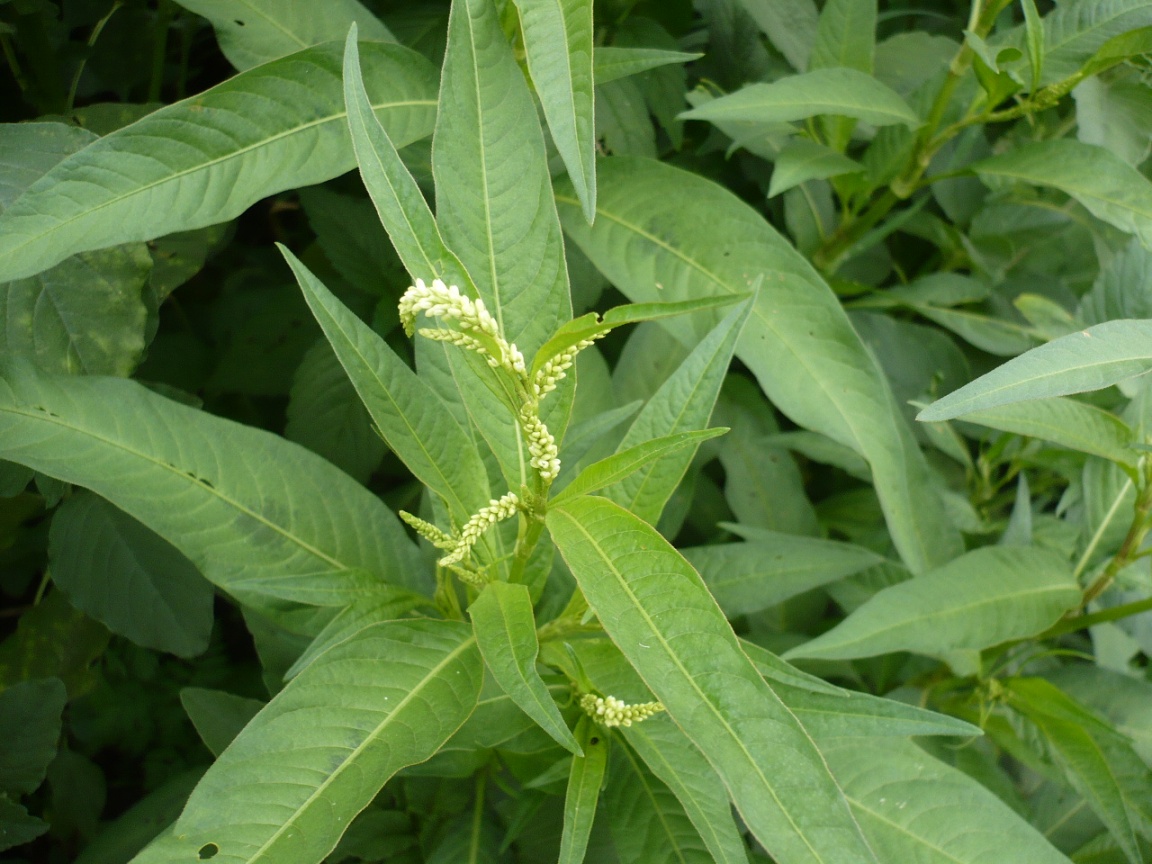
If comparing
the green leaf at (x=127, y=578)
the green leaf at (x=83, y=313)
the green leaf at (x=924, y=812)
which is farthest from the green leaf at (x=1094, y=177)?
the green leaf at (x=127, y=578)

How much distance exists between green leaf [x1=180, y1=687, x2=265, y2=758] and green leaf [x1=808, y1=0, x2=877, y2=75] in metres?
1.33

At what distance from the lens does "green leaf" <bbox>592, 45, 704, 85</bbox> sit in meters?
1.13

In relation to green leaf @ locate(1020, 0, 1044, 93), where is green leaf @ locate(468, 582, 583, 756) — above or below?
below

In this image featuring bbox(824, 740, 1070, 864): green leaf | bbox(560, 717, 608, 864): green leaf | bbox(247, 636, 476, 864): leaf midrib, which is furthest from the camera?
bbox(824, 740, 1070, 864): green leaf

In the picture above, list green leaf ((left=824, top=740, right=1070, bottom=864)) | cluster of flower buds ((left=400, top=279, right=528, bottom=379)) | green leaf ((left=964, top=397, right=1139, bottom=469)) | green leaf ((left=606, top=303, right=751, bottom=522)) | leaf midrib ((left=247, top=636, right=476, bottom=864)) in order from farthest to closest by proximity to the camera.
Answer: green leaf ((left=964, top=397, right=1139, bottom=469))
green leaf ((left=824, top=740, right=1070, bottom=864))
green leaf ((left=606, top=303, right=751, bottom=522))
leaf midrib ((left=247, top=636, right=476, bottom=864))
cluster of flower buds ((left=400, top=279, right=528, bottom=379))

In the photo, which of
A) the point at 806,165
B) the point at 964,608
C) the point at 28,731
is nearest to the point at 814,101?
the point at 806,165

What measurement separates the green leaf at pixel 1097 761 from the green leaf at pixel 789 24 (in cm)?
114

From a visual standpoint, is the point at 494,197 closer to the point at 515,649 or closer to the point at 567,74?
the point at 567,74

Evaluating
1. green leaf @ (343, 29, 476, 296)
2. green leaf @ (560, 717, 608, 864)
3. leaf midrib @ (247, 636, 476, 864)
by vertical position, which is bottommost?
green leaf @ (560, 717, 608, 864)

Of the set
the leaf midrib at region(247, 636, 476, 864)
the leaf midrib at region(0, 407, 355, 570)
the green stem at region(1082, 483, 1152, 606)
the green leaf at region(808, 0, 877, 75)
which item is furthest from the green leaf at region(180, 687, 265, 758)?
the green leaf at region(808, 0, 877, 75)

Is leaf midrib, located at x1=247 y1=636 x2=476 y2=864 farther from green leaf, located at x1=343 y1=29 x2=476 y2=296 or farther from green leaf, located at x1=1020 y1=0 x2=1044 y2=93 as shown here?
green leaf, located at x1=1020 y1=0 x2=1044 y2=93

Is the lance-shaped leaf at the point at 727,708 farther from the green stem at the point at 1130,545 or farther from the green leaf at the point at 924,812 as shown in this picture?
the green stem at the point at 1130,545

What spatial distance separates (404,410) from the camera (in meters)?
0.89

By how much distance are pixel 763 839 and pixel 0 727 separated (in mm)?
1029
